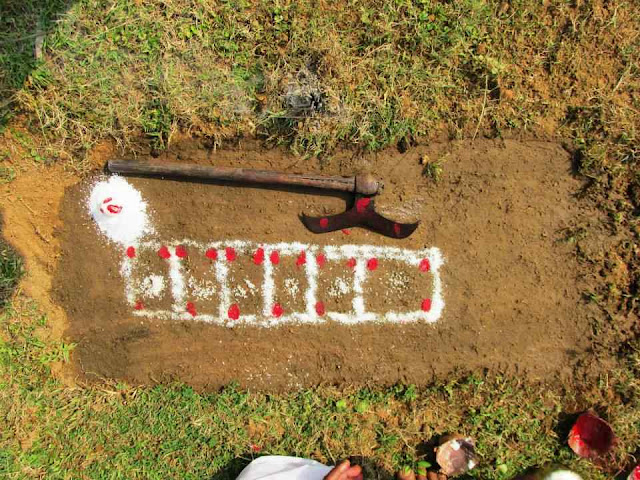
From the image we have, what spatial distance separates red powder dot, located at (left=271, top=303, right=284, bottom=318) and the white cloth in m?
1.30

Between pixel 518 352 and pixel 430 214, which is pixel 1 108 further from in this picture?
pixel 518 352

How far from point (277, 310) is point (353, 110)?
78.4 inches

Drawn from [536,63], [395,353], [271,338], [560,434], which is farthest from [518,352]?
[536,63]

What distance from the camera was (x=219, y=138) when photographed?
380cm

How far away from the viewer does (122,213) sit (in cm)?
389

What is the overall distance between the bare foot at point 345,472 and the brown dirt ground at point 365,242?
0.72 meters

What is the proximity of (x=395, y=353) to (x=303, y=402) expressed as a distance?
99 centimetres

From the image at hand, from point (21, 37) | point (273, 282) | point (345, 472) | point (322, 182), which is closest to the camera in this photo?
point (345, 472)

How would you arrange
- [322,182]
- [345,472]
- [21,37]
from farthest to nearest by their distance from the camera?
[21,37] < [322,182] < [345,472]

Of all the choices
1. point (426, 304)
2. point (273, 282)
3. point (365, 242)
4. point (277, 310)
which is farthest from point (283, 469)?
point (365, 242)

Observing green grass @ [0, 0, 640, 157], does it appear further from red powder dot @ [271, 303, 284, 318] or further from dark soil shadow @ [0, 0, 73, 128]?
red powder dot @ [271, 303, 284, 318]

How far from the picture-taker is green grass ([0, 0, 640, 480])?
369 cm

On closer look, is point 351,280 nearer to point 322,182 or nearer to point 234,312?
point 322,182

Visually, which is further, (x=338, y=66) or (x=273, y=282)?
(x=273, y=282)
